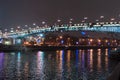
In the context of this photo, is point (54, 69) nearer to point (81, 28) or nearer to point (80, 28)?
point (80, 28)

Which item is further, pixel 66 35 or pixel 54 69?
pixel 66 35

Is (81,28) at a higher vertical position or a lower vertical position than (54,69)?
higher

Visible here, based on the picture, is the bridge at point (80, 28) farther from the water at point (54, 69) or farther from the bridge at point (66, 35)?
the water at point (54, 69)

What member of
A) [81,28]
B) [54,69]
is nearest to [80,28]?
[81,28]

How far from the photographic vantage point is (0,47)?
68.4 meters

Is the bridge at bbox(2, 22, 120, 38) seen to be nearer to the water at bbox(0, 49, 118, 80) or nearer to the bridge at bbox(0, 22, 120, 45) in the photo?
the bridge at bbox(0, 22, 120, 45)

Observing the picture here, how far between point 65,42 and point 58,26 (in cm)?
1642

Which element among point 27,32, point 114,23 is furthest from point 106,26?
point 27,32

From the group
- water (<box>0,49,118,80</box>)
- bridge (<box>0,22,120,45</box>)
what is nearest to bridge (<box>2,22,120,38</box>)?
bridge (<box>0,22,120,45</box>)

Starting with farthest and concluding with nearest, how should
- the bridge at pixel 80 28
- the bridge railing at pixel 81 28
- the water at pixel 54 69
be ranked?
the bridge at pixel 80 28, the bridge railing at pixel 81 28, the water at pixel 54 69

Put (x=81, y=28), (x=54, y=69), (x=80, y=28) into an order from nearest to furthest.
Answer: (x=54, y=69) < (x=80, y=28) < (x=81, y=28)

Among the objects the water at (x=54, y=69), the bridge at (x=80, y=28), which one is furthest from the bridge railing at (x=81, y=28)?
the water at (x=54, y=69)

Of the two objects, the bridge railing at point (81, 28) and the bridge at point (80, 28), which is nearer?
the bridge railing at point (81, 28)

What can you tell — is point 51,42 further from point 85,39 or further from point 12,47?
point 12,47
